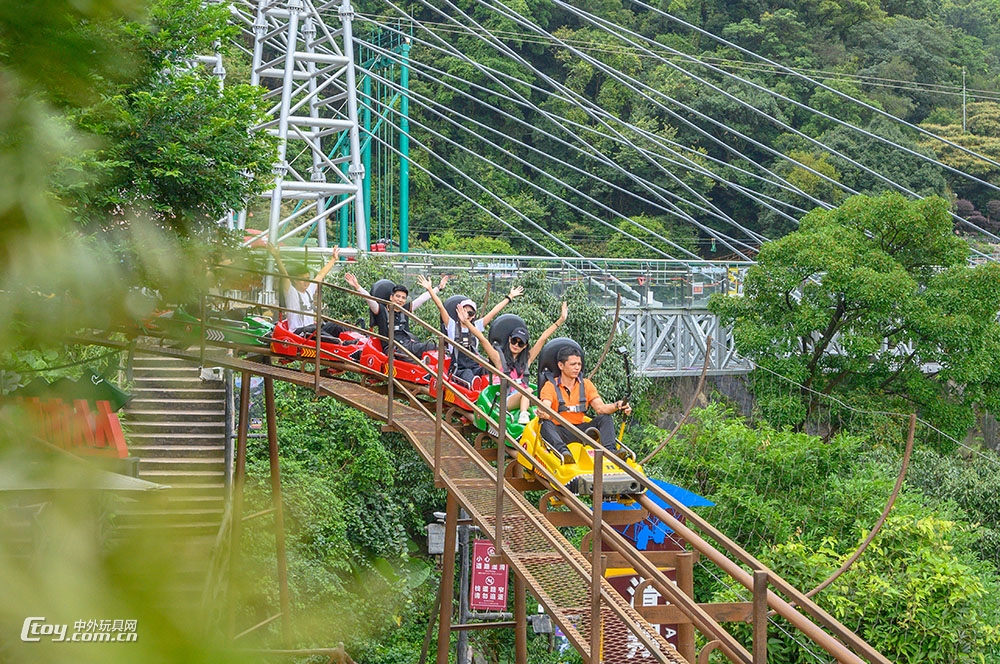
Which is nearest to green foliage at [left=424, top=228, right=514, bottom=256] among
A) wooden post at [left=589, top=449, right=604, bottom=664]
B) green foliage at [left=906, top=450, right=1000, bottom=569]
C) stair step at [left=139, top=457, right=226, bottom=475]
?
green foliage at [left=906, top=450, right=1000, bottom=569]

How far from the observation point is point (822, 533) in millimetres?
Result: 11789

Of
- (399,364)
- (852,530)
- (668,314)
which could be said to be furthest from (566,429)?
(668,314)

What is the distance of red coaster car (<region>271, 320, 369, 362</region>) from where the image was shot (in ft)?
28.4

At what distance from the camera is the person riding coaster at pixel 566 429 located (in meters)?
6.53

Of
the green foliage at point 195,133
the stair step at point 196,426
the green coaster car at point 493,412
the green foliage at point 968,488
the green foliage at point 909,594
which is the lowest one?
the green foliage at point 968,488

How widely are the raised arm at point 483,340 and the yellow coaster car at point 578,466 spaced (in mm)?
672

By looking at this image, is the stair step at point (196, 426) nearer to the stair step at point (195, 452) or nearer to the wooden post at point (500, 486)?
the stair step at point (195, 452)

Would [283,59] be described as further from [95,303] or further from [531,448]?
[95,303]

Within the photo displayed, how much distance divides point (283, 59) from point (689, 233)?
20.6 m

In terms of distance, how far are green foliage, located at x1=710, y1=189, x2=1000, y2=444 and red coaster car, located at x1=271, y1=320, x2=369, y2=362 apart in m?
9.82

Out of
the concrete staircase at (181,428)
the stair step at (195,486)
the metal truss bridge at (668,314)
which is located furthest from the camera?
the metal truss bridge at (668,314)

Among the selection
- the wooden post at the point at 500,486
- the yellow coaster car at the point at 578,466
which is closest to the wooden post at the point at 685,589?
the yellow coaster car at the point at 578,466

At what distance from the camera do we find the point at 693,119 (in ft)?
123

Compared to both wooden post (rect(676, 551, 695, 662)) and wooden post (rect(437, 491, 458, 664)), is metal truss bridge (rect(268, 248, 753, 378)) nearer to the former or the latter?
wooden post (rect(437, 491, 458, 664))
